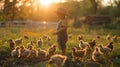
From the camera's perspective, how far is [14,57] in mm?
15523

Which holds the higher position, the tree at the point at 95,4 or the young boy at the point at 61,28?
the young boy at the point at 61,28

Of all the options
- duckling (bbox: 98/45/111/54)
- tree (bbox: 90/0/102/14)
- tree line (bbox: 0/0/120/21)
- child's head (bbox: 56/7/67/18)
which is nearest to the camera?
child's head (bbox: 56/7/67/18)

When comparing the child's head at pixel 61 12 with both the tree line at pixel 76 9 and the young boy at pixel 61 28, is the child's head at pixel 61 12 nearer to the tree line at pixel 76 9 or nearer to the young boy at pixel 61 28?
the young boy at pixel 61 28

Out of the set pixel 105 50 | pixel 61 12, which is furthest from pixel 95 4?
pixel 61 12

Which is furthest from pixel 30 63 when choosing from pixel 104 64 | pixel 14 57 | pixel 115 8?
pixel 115 8

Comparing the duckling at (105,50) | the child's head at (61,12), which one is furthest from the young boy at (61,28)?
the duckling at (105,50)

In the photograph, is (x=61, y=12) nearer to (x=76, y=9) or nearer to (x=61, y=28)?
(x=61, y=28)

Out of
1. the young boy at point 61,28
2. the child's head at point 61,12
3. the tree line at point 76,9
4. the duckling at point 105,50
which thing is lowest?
the tree line at point 76,9

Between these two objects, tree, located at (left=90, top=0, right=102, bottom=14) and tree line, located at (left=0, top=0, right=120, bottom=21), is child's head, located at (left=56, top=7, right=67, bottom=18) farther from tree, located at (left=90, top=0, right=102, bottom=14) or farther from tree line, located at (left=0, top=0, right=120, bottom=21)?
tree, located at (left=90, top=0, right=102, bottom=14)

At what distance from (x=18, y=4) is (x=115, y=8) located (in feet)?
73.0

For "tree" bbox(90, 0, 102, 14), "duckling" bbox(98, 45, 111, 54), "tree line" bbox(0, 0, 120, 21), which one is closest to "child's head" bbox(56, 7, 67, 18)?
"duckling" bbox(98, 45, 111, 54)

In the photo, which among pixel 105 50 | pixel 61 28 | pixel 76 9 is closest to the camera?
pixel 61 28

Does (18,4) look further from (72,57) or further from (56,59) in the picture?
(56,59)

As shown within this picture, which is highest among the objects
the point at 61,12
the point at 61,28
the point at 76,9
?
the point at 61,12
